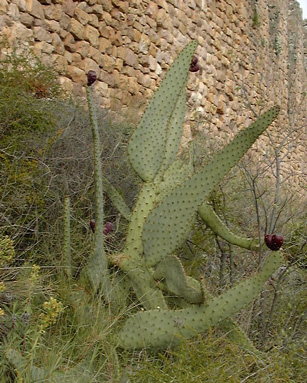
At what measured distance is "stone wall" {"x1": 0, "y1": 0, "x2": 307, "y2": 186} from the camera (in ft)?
18.1

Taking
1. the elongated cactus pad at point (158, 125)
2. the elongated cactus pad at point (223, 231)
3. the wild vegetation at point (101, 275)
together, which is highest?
the elongated cactus pad at point (158, 125)

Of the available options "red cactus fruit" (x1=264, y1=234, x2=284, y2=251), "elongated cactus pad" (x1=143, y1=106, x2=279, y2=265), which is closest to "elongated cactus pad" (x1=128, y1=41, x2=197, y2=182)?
"elongated cactus pad" (x1=143, y1=106, x2=279, y2=265)

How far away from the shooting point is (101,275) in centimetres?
297

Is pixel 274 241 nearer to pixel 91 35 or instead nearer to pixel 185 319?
pixel 185 319

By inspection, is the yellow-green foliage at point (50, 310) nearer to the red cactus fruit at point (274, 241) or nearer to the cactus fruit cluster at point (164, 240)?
the cactus fruit cluster at point (164, 240)

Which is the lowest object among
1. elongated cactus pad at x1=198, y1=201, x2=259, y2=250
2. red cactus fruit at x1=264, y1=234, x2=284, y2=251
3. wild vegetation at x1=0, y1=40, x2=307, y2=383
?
wild vegetation at x1=0, y1=40, x2=307, y2=383

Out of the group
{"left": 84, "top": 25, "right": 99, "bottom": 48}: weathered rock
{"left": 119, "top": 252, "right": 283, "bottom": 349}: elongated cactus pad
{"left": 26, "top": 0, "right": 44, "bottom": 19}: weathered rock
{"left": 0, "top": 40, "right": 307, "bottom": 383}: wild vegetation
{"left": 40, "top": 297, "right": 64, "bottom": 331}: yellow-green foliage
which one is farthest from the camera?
{"left": 84, "top": 25, "right": 99, "bottom": 48}: weathered rock

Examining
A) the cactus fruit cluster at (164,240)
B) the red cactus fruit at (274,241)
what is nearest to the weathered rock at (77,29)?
the cactus fruit cluster at (164,240)

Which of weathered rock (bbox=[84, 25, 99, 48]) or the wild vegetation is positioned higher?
weathered rock (bbox=[84, 25, 99, 48])

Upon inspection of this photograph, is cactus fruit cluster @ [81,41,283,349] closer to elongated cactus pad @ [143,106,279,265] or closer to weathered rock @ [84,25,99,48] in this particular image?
elongated cactus pad @ [143,106,279,265]

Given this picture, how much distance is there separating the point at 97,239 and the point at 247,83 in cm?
841

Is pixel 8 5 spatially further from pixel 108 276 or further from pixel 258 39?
pixel 258 39

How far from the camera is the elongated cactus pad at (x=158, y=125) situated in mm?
3238

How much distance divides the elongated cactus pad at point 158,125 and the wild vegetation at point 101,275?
0.01m
